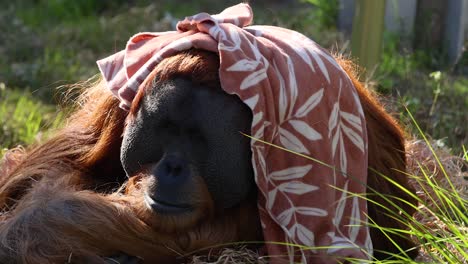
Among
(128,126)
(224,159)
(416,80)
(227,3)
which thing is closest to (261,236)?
(224,159)

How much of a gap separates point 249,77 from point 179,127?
0.21 meters

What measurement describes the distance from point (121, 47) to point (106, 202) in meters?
2.66

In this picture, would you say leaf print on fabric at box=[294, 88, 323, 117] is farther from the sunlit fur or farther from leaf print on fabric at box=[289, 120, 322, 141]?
the sunlit fur

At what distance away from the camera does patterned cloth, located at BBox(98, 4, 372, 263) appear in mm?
2348

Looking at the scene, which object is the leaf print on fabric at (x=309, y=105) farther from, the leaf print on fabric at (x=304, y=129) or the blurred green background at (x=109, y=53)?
the blurred green background at (x=109, y=53)

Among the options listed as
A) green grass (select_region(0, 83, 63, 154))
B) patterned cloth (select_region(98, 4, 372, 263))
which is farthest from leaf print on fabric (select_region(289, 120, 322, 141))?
→ green grass (select_region(0, 83, 63, 154))

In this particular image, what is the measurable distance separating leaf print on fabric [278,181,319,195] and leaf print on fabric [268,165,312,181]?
15mm

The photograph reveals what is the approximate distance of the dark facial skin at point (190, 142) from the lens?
232 cm

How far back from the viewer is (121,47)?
197 inches

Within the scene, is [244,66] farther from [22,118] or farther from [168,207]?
[22,118]

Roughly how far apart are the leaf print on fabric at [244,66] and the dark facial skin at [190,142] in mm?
77

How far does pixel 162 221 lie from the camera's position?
7.75ft

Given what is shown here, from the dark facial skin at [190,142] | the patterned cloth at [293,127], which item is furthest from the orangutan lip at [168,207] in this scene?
the patterned cloth at [293,127]

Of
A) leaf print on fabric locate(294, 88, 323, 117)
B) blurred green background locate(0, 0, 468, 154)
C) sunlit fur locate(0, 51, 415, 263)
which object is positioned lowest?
blurred green background locate(0, 0, 468, 154)
